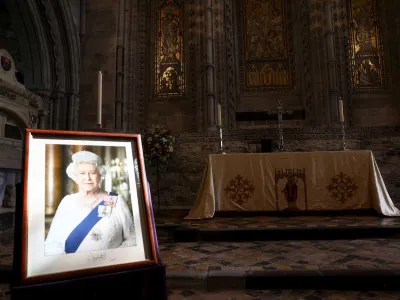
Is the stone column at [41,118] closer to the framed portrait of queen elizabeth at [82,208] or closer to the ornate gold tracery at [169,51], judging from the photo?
the ornate gold tracery at [169,51]

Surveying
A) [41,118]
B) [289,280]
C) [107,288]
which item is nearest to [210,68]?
[41,118]

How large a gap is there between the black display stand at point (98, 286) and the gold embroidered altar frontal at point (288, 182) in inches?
122

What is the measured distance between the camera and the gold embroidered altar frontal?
175 inches

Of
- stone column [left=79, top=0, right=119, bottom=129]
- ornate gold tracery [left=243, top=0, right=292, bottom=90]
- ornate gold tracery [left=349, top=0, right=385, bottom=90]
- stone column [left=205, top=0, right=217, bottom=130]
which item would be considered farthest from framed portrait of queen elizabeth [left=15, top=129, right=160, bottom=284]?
ornate gold tracery [left=349, top=0, right=385, bottom=90]

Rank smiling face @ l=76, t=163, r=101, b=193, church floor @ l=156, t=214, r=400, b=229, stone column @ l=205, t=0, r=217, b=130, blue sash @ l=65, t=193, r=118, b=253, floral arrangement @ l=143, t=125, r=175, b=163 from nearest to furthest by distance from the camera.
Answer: blue sash @ l=65, t=193, r=118, b=253 < smiling face @ l=76, t=163, r=101, b=193 < church floor @ l=156, t=214, r=400, b=229 < floral arrangement @ l=143, t=125, r=175, b=163 < stone column @ l=205, t=0, r=217, b=130

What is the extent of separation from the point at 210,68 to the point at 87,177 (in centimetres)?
695

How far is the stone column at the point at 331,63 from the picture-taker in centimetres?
759

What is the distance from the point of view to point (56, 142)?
1.29 meters

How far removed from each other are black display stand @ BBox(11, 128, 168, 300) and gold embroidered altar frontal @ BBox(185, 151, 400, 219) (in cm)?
310

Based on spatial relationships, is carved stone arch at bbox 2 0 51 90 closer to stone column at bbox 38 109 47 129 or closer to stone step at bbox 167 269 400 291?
stone column at bbox 38 109 47 129

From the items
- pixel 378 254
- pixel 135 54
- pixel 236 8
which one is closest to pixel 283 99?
pixel 236 8

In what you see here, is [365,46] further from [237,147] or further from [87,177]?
[87,177]

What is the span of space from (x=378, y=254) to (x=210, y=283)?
63.7 inches

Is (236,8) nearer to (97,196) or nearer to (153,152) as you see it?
(153,152)
